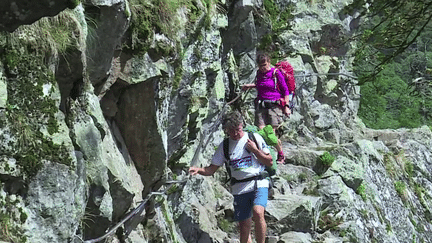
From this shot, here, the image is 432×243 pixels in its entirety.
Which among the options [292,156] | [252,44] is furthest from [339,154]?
[252,44]

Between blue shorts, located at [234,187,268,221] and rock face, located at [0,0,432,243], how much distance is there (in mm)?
1176

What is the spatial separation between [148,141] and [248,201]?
1.75m

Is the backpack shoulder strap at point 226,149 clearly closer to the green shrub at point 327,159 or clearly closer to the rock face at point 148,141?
the rock face at point 148,141

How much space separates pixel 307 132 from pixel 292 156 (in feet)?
14.7

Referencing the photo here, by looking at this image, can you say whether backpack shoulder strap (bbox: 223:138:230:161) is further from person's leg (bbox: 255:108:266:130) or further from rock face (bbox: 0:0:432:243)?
person's leg (bbox: 255:108:266:130)

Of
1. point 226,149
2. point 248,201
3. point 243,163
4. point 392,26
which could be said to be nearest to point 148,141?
point 226,149

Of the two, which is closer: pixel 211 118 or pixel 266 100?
pixel 266 100

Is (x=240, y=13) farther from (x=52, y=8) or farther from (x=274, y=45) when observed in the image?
(x=52, y=8)

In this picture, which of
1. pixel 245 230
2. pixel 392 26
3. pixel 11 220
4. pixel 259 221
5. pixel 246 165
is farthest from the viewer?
pixel 245 230

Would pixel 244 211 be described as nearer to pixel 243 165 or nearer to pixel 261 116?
pixel 243 165

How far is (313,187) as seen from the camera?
1403 cm

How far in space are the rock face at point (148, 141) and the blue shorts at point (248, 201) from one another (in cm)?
118

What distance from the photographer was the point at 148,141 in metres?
8.59

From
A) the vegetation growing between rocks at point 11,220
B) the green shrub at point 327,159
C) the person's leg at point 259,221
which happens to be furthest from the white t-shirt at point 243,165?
the green shrub at point 327,159
